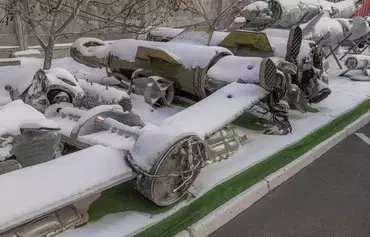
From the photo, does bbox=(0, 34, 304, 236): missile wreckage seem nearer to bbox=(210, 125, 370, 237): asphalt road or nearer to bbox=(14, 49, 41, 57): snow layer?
bbox=(210, 125, 370, 237): asphalt road

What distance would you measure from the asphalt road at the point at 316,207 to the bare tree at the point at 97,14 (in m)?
5.98

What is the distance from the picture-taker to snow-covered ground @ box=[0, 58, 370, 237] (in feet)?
9.41

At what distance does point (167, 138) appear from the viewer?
9.66 feet

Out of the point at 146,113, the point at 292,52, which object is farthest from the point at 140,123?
the point at 292,52

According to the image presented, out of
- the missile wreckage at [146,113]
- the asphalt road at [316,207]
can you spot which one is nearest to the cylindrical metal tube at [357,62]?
the missile wreckage at [146,113]

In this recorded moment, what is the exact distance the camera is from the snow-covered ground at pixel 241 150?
113 inches

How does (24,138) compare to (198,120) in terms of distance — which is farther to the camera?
(198,120)

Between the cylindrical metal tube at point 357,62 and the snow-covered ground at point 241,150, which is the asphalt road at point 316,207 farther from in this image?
the cylindrical metal tube at point 357,62

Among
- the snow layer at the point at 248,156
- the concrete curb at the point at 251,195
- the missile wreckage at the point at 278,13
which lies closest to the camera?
the snow layer at the point at 248,156

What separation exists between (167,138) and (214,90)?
240 centimetres

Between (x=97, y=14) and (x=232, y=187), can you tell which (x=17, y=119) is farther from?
(x=97, y=14)

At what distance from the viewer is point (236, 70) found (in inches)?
200

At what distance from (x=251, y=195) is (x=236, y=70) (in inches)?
81.2

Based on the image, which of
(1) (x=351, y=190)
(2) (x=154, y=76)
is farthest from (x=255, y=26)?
(1) (x=351, y=190)
